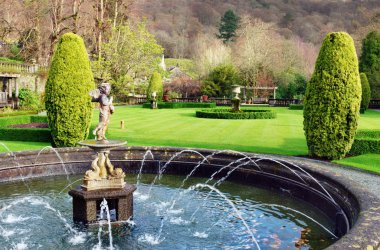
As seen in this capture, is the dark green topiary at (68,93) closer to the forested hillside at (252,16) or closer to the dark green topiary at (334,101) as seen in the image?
the dark green topiary at (334,101)

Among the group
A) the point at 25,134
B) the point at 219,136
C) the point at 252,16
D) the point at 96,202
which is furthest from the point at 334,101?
the point at 252,16

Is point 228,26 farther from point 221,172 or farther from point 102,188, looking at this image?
point 102,188

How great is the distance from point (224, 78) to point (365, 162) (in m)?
47.9

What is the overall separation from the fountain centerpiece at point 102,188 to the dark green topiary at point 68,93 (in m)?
7.66

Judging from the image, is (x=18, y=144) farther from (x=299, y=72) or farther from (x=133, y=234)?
(x=299, y=72)

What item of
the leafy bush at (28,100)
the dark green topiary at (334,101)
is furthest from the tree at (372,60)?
the dark green topiary at (334,101)

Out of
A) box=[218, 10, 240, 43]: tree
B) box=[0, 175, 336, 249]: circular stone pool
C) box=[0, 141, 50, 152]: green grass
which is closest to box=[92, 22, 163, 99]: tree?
box=[0, 141, 50, 152]: green grass

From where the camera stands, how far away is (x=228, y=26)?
102m

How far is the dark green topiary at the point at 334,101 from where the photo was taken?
15.0m

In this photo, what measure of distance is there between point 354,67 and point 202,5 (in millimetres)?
105257

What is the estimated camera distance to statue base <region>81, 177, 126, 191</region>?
29.3 ft

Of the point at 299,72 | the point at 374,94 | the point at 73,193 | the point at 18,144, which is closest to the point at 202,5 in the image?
the point at 299,72

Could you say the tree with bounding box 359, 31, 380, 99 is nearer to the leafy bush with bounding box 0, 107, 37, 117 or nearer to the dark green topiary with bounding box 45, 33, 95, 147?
the leafy bush with bounding box 0, 107, 37, 117

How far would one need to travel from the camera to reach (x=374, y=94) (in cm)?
5250
